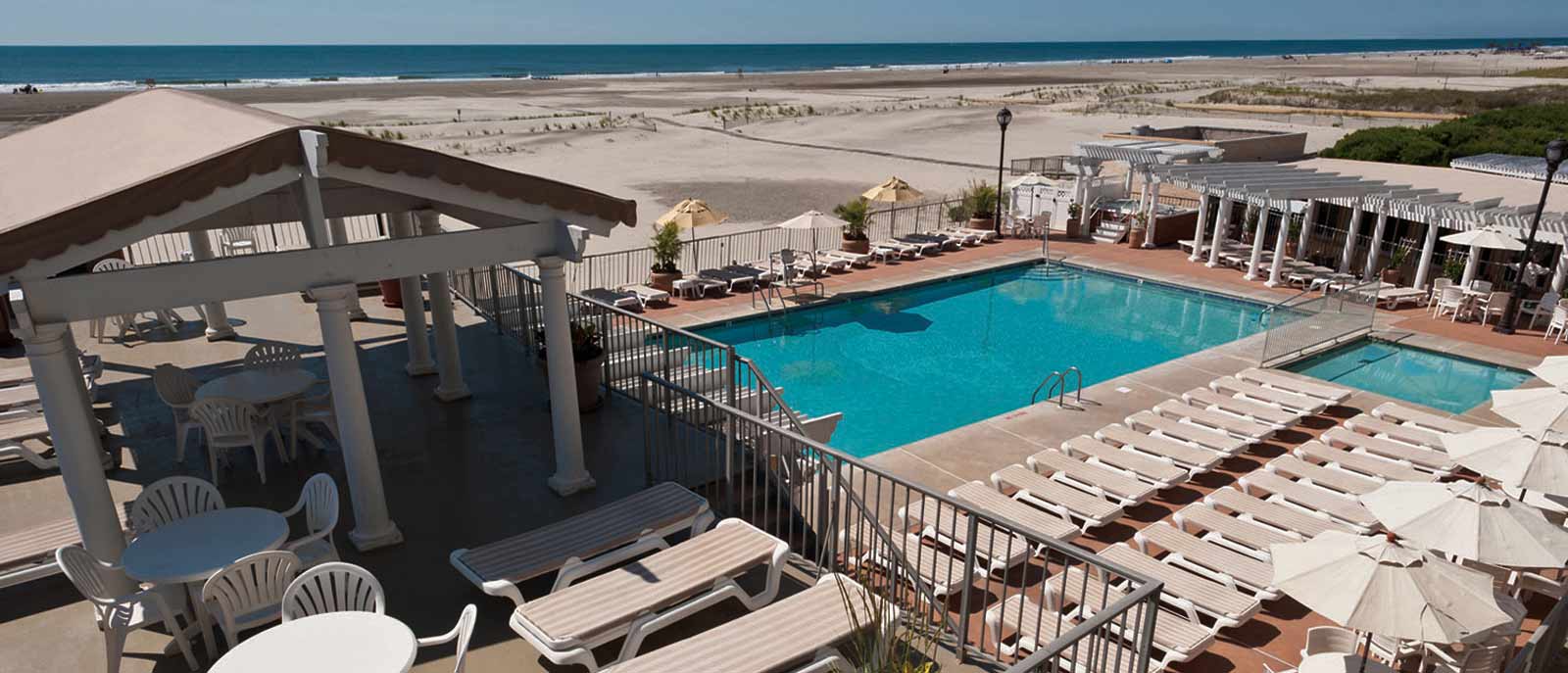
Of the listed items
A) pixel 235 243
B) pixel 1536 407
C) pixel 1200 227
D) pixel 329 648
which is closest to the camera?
pixel 329 648

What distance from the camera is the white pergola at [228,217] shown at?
573 centimetres

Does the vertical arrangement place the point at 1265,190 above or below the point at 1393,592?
above

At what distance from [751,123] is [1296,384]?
55.4 meters

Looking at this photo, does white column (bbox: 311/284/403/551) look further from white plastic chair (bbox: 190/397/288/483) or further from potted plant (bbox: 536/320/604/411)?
potted plant (bbox: 536/320/604/411)

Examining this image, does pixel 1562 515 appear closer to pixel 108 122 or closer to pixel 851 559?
pixel 851 559

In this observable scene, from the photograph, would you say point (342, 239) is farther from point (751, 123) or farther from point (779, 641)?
point (751, 123)

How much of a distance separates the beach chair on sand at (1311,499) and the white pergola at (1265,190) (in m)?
12.4

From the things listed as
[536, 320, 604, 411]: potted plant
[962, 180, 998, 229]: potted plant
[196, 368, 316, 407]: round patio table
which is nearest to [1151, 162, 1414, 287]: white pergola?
[962, 180, 998, 229]: potted plant

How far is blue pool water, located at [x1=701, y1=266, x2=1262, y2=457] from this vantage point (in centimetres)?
1631

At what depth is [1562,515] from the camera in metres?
9.37

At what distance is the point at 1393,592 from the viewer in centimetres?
609

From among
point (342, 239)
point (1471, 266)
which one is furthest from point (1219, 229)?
point (342, 239)

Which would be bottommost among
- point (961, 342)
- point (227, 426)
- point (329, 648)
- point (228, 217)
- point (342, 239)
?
point (961, 342)

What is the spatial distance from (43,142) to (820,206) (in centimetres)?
2633
